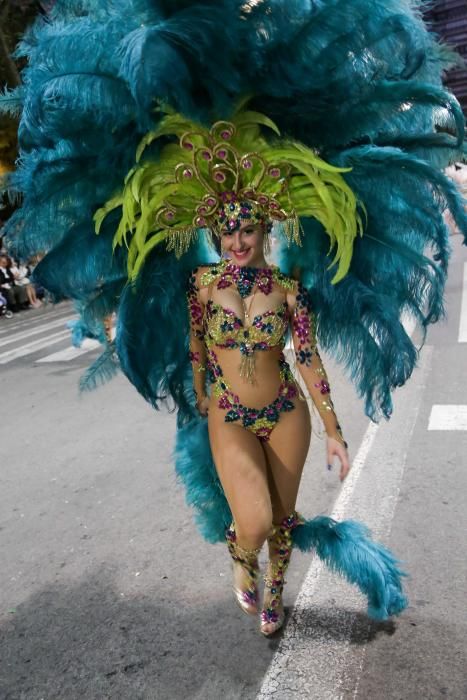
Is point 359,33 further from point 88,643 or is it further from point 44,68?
point 88,643

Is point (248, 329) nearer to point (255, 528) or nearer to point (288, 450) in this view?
point (288, 450)

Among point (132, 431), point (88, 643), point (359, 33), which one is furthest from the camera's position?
point (132, 431)

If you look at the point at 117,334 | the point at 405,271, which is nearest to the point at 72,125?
the point at 117,334

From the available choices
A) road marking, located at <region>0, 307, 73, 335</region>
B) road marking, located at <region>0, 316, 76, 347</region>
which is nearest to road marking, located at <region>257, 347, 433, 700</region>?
road marking, located at <region>0, 316, 76, 347</region>

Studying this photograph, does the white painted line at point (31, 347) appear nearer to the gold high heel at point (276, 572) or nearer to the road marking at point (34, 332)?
the road marking at point (34, 332)

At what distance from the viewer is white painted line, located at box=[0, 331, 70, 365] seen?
35.1ft

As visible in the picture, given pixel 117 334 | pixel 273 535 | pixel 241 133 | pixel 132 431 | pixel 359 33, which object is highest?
pixel 359 33

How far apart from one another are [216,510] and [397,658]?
0.96 meters

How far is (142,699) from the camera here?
2.72 meters

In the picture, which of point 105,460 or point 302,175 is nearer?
point 302,175

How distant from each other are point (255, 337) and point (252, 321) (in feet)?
0.21

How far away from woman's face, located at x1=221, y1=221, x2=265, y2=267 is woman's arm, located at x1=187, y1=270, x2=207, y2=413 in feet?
0.62

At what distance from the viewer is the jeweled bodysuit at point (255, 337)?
273cm

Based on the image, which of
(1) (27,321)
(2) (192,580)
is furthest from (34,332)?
(2) (192,580)
